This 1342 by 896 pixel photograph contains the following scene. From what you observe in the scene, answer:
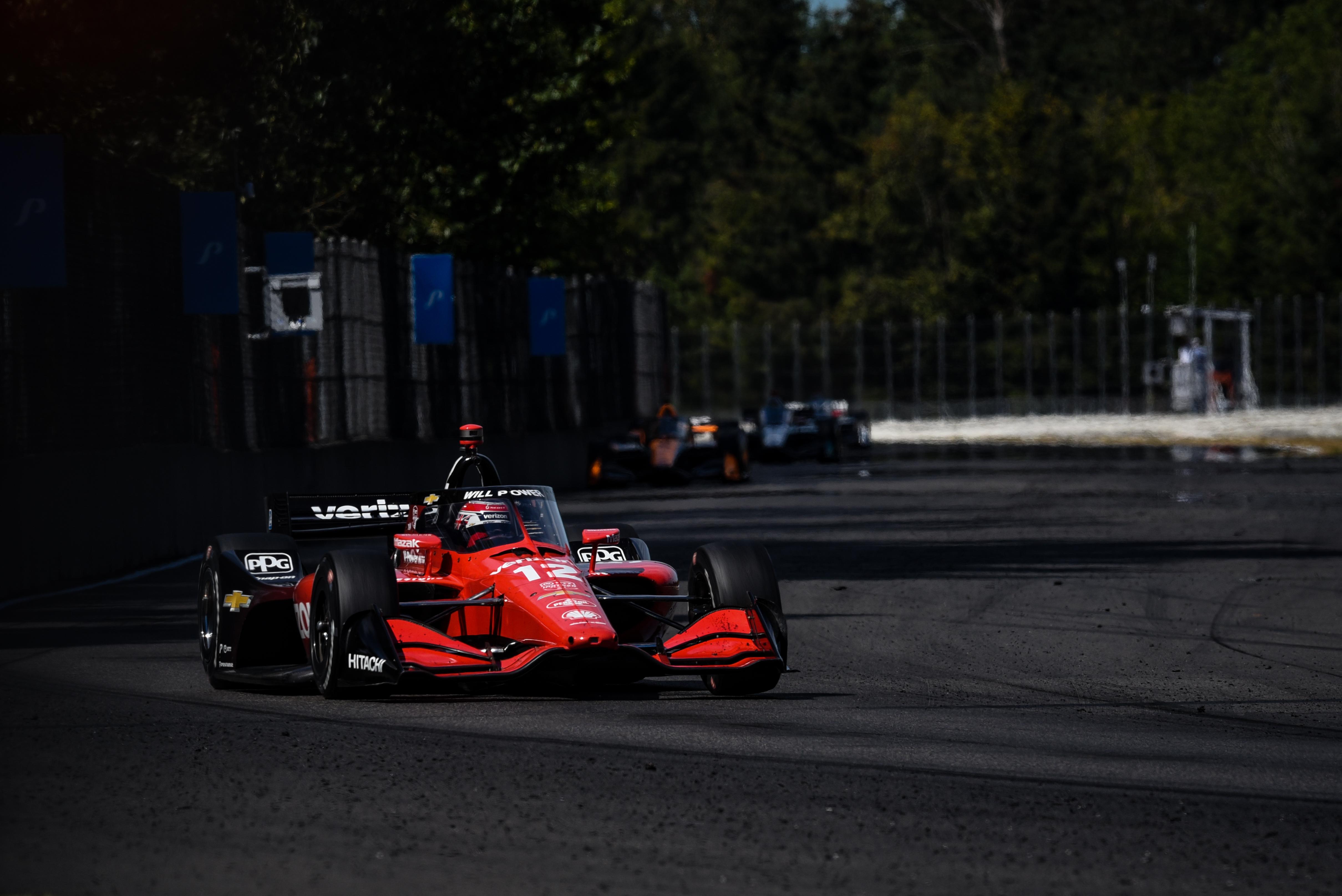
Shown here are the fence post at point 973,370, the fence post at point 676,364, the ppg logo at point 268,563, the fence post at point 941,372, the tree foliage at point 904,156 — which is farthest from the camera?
the fence post at point 973,370

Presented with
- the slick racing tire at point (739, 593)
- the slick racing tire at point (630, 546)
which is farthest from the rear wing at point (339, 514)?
the slick racing tire at point (739, 593)

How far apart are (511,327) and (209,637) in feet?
73.4

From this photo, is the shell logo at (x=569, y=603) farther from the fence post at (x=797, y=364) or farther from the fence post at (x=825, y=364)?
the fence post at (x=797, y=364)

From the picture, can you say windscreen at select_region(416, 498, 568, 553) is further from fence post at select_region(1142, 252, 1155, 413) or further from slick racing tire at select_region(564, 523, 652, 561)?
fence post at select_region(1142, 252, 1155, 413)

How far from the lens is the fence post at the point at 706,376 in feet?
237

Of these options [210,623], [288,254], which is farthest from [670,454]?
[210,623]

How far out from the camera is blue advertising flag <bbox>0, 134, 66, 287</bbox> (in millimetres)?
15117

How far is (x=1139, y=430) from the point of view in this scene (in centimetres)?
5891

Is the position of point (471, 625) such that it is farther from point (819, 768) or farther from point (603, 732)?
point (819, 768)

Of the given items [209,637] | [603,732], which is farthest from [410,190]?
[603,732]

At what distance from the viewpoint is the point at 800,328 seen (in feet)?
247

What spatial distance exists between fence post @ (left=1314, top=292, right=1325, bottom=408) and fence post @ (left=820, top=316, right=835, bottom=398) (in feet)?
57.5

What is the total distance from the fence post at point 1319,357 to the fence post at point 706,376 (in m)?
21.7

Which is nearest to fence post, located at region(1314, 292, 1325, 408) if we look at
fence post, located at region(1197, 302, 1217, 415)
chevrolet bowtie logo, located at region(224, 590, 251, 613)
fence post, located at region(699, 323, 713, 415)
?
fence post, located at region(1197, 302, 1217, 415)
